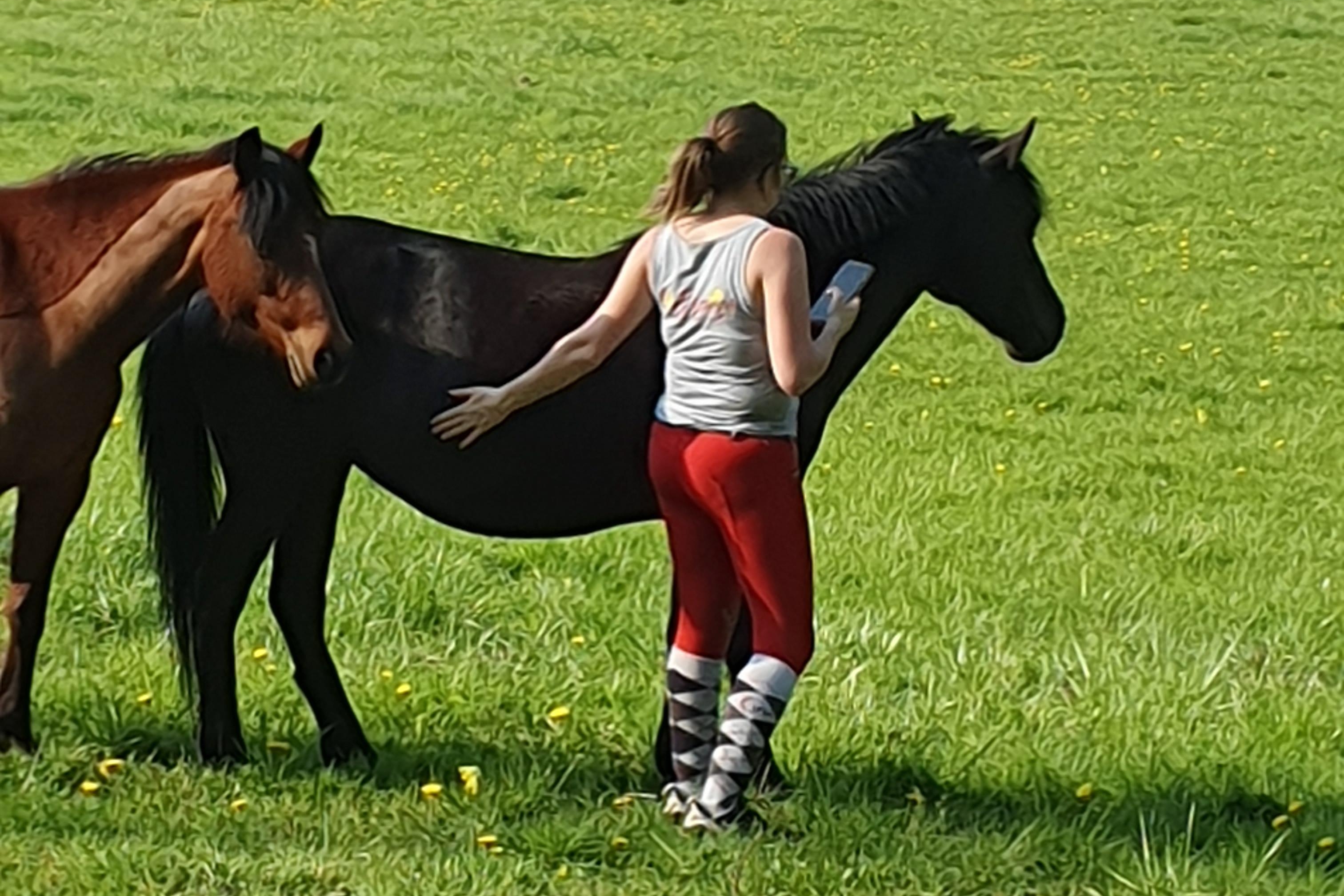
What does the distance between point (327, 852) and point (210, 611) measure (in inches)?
33.6

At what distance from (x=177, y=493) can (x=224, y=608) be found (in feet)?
1.15

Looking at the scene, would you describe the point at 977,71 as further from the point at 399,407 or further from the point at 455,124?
the point at 399,407

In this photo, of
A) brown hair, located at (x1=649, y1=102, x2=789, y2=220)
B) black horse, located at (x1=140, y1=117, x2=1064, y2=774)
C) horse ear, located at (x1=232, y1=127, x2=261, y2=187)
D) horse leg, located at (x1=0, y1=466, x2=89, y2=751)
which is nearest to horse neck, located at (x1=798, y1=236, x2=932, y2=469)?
black horse, located at (x1=140, y1=117, x2=1064, y2=774)

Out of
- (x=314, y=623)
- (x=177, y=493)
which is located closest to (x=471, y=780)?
(x=314, y=623)

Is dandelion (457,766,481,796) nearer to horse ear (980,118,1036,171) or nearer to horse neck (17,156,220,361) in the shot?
horse neck (17,156,220,361)

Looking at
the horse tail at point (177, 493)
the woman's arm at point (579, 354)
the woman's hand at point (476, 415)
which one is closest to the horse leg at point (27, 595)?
the horse tail at point (177, 493)

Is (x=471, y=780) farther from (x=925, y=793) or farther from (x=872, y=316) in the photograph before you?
(x=872, y=316)

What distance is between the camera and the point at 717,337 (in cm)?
447

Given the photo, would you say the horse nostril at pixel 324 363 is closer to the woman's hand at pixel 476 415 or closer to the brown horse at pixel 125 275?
the brown horse at pixel 125 275

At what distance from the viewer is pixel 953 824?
16.4 ft

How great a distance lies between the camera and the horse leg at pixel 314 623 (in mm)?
5195

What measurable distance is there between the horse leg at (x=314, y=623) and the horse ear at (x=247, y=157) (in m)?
0.96

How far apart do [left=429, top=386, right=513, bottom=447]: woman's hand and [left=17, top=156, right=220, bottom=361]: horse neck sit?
69 cm

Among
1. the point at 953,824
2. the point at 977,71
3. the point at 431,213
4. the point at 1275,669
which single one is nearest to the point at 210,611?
the point at 953,824
